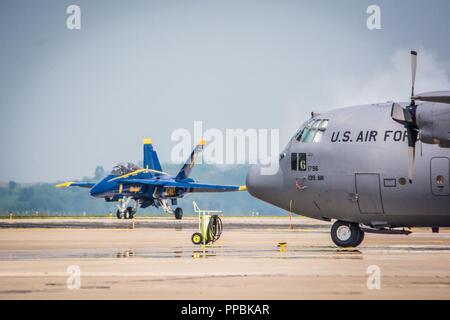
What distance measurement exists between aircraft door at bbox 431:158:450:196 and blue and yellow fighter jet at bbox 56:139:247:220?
2286 inches

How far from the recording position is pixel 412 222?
101 ft

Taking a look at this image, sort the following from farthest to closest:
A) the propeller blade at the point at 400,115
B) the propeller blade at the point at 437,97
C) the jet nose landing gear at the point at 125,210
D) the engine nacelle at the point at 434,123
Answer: the jet nose landing gear at the point at 125,210 < the propeller blade at the point at 400,115 < the engine nacelle at the point at 434,123 < the propeller blade at the point at 437,97

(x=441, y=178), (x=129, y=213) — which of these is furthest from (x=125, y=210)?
(x=441, y=178)

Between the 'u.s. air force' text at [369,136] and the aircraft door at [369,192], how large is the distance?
1344 millimetres

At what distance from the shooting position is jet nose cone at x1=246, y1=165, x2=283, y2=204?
107ft

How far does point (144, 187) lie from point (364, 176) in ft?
202

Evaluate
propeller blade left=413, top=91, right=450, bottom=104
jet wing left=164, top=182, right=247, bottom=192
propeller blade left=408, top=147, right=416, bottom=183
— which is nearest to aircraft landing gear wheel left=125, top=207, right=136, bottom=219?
jet wing left=164, top=182, right=247, bottom=192

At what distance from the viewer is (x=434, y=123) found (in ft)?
87.1

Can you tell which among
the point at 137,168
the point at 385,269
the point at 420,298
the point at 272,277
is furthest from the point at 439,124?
the point at 137,168

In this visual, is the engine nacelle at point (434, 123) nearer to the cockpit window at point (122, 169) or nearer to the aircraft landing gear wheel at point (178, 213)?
the cockpit window at point (122, 169)

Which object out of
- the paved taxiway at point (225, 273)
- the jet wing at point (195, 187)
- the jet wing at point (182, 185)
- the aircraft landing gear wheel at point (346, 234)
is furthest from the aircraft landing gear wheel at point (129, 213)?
the aircraft landing gear wheel at point (346, 234)

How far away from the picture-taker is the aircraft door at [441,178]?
97.0ft

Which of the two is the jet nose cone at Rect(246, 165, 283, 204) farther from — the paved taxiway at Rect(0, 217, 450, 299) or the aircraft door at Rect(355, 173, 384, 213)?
the aircraft door at Rect(355, 173, 384, 213)

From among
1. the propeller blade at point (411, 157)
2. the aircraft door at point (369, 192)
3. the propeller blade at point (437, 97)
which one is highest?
the propeller blade at point (437, 97)
